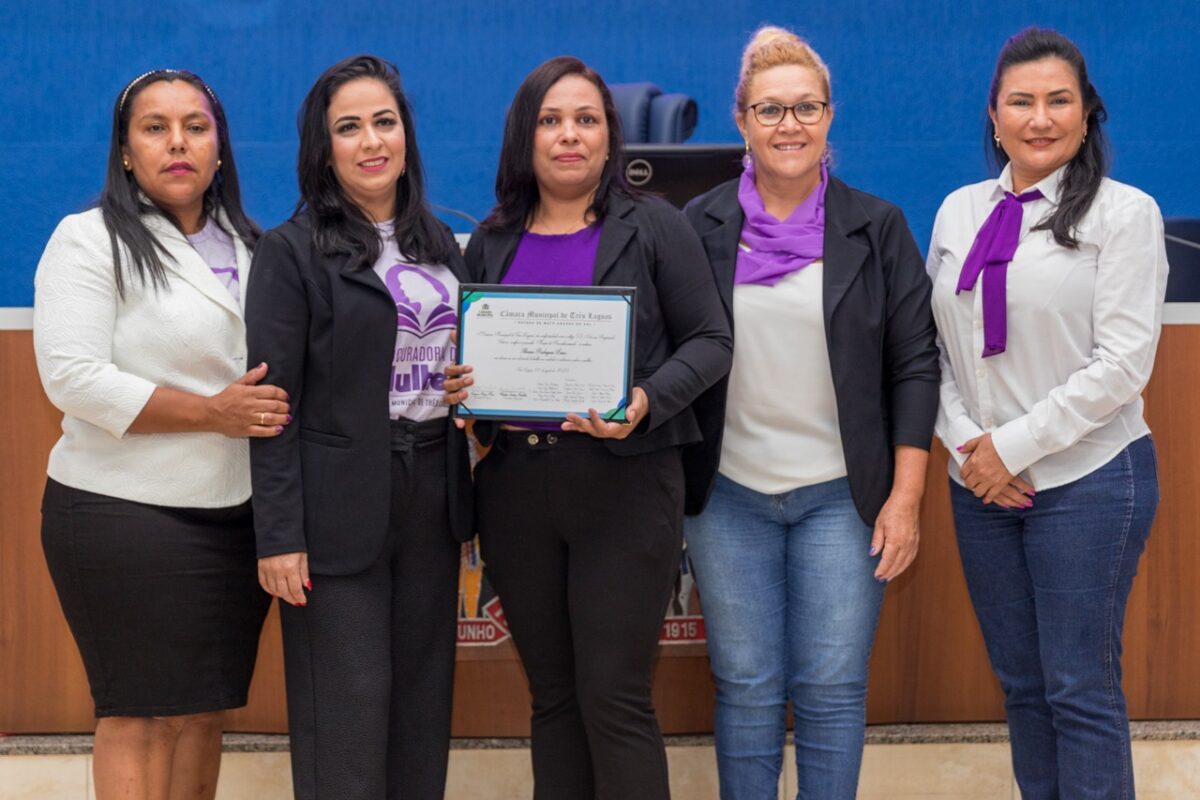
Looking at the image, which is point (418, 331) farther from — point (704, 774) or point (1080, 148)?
point (704, 774)

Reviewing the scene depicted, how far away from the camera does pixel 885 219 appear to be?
203cm

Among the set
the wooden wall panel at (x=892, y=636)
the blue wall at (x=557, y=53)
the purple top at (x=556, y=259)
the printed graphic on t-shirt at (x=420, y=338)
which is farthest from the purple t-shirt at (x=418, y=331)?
the blue wall at (x=557, y=53)

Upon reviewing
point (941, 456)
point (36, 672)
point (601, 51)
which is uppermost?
point (601, 51)

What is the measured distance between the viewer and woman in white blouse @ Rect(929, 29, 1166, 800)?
74.4 inches

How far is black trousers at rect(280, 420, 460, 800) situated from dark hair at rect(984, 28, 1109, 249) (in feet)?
3.52

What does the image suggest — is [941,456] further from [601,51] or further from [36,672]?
[601,51]

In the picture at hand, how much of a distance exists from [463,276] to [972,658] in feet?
4.66

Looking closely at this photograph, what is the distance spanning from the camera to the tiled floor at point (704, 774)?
2539 mm

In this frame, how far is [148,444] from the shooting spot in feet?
6.29

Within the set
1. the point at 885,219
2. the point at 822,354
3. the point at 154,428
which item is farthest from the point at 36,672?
the point at 885,219

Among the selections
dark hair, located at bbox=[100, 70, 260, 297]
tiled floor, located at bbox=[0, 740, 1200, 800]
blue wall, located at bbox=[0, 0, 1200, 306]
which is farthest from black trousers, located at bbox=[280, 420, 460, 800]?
blue wall, located at bbox=[0, 0, 1200, 306]

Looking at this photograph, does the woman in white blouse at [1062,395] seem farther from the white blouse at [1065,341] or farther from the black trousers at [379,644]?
the black trousers at [379,644]

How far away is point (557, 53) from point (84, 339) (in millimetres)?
2687

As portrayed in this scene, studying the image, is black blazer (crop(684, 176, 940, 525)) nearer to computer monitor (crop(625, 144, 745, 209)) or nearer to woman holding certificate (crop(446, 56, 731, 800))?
woman holding certificate (crop(446, 56, 731, 800))
